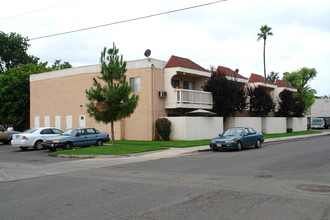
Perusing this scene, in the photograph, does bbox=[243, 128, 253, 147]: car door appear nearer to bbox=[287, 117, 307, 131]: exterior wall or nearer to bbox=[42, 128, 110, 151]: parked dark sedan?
bbox=[42, 128, 110, 151]: parked dark sedan

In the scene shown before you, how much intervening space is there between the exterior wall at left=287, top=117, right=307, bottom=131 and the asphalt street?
34.5 metres

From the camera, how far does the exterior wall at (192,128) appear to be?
26234 millimetres

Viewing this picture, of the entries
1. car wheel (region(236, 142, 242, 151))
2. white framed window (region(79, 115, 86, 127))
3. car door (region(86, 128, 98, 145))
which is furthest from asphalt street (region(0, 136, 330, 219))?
white framed window (region(79, 115, 86, 127))

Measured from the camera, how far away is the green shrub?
26125 mm

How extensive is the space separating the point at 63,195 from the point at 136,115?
65.5 feet

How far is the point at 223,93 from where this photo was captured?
30172mm

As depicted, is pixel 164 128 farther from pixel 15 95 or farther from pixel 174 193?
pixel 15 95

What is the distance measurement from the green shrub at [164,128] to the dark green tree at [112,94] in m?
5.79

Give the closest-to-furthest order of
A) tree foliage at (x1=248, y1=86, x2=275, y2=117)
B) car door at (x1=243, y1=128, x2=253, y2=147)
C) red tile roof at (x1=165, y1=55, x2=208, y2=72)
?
car door at (x1=243, y1=128, x2=253, y2=147) → red tile roof at (x1=165, y1=55, x2=208, y2=72) → tree foliage at (x1=248, y1=86, x2=275, y2=117)

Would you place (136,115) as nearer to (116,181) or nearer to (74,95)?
(74,95)

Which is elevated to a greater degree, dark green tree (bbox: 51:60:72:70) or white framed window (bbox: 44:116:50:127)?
dark green tree (bbox: 51:60:72:70)

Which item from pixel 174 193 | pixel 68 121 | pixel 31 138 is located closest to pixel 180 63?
pixel 68 121

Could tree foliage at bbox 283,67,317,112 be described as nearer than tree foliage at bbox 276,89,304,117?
No

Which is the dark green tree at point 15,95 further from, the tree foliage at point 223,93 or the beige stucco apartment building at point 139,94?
the tree foliage at point 223,93
